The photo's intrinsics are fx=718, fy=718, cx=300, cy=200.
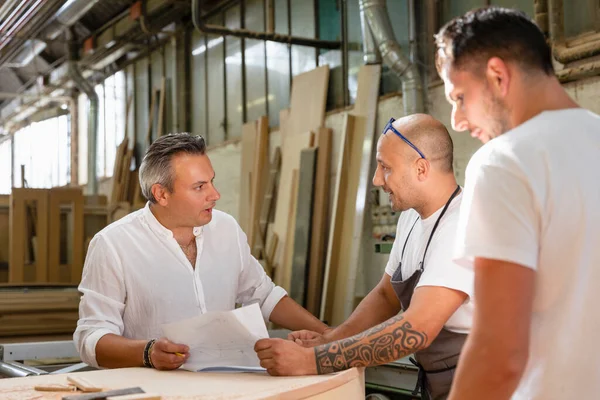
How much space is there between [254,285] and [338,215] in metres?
3.70

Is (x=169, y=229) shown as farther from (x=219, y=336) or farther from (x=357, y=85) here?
(x=357, y=85)

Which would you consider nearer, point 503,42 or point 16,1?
point 503,42

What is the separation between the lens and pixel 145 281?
2836mm

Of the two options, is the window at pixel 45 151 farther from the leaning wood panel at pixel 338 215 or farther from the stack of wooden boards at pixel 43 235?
the leaning wood panel at pixel 338 215

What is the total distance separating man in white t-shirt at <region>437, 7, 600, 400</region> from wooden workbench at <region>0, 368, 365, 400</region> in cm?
62

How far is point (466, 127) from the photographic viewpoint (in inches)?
63.9

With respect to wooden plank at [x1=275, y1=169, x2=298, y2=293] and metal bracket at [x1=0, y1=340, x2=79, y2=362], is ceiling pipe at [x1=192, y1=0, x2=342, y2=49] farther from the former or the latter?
metal bracket at [x1=0, y1=340, x2=79, y2=362]

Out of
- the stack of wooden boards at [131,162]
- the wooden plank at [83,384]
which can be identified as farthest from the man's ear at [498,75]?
the stack of wooden boards at [131,162]

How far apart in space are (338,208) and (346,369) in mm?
4647

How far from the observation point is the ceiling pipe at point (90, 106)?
457 inches

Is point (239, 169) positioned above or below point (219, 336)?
above

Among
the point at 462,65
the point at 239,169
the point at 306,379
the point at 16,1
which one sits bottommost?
the point at 306,379

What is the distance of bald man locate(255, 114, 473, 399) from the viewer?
2.21 meters

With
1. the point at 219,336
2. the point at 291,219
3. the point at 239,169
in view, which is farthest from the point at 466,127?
the point at 239,169
